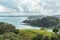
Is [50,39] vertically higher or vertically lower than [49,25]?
higher

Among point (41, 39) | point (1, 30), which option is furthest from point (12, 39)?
point (1, 30)

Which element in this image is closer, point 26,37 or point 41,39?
point 41,39

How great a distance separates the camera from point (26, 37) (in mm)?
22609

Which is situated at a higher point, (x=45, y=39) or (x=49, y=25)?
(x=45, y=39)

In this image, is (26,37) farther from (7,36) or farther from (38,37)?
(7,36)

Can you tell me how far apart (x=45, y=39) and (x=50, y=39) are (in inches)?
18.2

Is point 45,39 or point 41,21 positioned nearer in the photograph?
point 45,39

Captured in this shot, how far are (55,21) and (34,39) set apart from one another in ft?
126

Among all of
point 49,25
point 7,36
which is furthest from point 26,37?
point 49,25

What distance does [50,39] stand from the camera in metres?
19.9

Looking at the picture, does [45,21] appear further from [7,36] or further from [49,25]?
[7,36]

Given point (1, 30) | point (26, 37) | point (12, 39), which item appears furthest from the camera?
point (1, 30)

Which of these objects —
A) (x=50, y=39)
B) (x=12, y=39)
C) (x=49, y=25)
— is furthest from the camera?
(x=49, y=25)

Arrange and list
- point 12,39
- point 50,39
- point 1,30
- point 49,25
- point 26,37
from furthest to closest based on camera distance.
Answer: point 49,25 → point 1,30 → point 26,37 → point 50,39 → point 12,39
